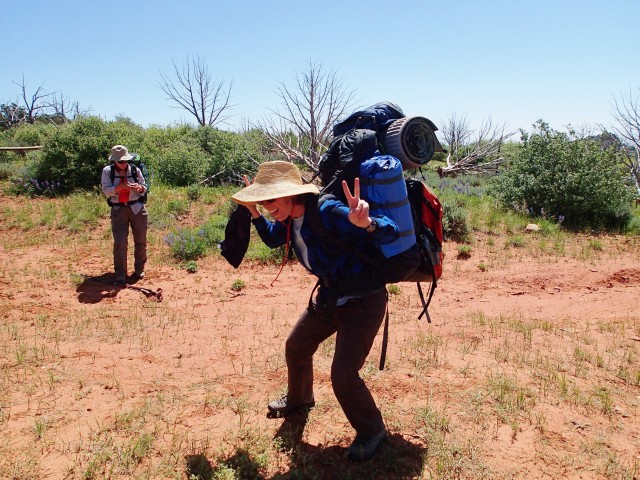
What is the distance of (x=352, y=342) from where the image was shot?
10.1 ft

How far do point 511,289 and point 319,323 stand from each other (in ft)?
18.5

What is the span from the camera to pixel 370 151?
9.35ft

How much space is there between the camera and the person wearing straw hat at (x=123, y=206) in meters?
7.66

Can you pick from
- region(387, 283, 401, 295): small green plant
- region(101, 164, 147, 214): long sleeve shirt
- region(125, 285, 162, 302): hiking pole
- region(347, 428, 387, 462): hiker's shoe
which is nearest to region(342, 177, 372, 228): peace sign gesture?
region(347, 428, 387, 462): hiker's shoe

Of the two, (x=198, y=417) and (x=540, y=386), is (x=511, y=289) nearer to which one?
(x=540, y=386)

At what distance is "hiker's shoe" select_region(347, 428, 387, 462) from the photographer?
11.1 ft

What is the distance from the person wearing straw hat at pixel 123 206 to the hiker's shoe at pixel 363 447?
221 inches

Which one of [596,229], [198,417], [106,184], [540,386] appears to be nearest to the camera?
[198,417]

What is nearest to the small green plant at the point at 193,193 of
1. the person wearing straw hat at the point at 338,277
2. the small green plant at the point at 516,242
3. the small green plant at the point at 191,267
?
the small green plant at the point at 191,267

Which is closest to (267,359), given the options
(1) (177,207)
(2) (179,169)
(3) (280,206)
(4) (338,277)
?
(4) (338,277)

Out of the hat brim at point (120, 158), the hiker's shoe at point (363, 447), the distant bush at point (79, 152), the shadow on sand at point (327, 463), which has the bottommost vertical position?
the shadow on sand at point (327, 463)

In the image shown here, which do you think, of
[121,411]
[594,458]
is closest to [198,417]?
[121,411]

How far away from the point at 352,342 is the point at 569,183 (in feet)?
36.6

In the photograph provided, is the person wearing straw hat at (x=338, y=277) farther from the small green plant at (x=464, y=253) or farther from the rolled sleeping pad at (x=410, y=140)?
the small green plant at (x=464, y=253)
